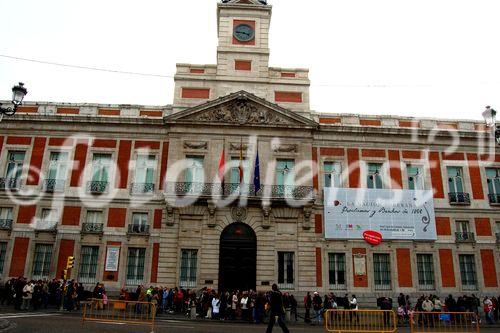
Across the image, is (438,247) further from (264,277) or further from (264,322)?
(264,322)

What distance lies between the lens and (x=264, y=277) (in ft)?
75.4

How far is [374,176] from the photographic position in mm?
25562

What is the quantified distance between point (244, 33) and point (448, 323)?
2186cm

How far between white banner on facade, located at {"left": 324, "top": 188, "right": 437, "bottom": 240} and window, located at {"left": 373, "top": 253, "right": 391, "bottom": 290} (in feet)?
3.86

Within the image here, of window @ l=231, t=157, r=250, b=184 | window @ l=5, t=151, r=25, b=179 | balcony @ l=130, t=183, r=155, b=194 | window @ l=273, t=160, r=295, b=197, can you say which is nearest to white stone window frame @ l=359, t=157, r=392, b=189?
window @ l=273, t=160, r=295, b=197

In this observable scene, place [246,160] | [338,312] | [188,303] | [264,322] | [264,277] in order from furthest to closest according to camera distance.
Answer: [246,160] < [264,277] < [188,303] < [264,322] < [338,312]

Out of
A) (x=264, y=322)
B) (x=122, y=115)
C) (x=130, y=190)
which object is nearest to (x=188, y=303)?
(x=264, y=322)

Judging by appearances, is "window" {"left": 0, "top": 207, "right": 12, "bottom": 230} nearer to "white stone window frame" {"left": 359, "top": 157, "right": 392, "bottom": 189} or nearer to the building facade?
the building facade

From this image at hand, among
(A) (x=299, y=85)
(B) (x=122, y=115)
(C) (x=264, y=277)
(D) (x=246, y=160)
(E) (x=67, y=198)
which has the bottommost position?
(C) (x=264, y=277)

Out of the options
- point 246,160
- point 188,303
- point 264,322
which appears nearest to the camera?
point 264,322

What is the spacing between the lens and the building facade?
23.3 metres

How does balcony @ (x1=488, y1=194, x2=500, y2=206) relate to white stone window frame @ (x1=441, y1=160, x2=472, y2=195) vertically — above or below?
below

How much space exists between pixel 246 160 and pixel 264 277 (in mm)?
6820

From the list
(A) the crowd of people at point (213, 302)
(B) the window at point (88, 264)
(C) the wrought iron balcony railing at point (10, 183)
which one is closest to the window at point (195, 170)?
(A) the crowd of people at point (213, 302)
